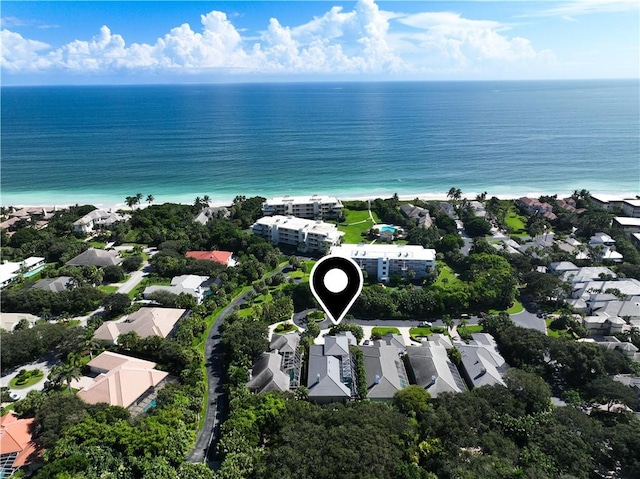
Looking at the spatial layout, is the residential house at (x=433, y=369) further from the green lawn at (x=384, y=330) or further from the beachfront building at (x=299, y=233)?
the beachfront building at (x=299, y=233)

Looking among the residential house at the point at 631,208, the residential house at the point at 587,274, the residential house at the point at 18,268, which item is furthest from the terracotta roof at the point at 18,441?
the residential house at the point at 631,208

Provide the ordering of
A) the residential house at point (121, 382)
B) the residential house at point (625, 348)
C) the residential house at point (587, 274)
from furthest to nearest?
1. the residential house at point (587, 274)
2. the residential house at point (625, 348)
3. the residential house at point (121, 382)

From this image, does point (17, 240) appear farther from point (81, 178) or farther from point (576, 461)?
point (576, 461)

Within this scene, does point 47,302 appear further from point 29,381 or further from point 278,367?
point 278,367

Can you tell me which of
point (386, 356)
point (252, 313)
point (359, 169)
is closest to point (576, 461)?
point (386, 356)

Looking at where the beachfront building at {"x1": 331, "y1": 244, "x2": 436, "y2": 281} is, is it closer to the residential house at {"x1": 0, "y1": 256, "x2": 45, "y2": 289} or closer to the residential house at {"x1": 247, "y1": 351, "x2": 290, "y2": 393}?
the residential house at {"x1": 247, "y1": 351, "x2": 290, "y2": 393}

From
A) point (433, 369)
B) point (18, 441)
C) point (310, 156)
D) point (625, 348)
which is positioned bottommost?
point (18, 441)

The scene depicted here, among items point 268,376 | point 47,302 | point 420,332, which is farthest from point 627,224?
point 47,302
